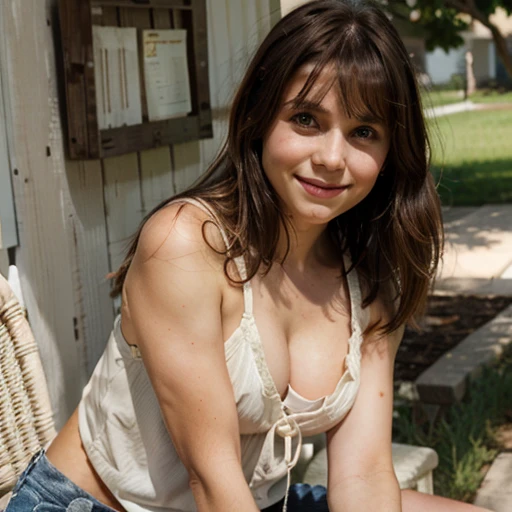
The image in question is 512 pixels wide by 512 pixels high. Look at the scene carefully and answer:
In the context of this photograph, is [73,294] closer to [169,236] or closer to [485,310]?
[169,236]

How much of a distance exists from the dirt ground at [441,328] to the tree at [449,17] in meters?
1.58

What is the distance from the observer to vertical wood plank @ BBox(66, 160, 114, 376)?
2527 mm

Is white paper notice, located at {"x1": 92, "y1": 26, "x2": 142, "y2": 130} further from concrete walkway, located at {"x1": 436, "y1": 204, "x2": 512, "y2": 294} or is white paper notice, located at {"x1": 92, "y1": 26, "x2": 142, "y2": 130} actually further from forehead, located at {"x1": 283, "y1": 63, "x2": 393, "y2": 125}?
concrete walkway, located at {"x1": 436, "y1": 204, "x2": 512, "y2": 294}

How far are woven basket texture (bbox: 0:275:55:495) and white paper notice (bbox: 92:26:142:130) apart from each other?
60cm

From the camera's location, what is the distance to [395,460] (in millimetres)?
2951

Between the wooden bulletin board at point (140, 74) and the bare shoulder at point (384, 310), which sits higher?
the wooden bulletin board at point (140, 74)

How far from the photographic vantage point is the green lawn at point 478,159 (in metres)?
10.5

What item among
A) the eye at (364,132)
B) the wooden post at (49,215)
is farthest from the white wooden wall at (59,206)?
the eye at (364,132)

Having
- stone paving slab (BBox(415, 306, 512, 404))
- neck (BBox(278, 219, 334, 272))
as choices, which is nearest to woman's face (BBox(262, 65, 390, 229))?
neck (BBox(278, 219, 334, 272))

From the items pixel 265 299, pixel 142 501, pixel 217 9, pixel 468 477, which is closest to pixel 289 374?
pixel 265 299

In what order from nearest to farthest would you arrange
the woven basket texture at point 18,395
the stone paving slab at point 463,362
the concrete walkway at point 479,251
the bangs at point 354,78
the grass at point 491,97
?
the bangs at point 354,78
the woven basket texture at point 18,395
the stone paving slab at point 463,362
the concrete walkway at point 479,251
the grass at point 491,97

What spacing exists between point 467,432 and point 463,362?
808 mm

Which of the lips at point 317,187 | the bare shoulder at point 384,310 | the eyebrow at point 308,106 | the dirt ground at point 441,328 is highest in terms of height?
the eyebrow at point 308,106

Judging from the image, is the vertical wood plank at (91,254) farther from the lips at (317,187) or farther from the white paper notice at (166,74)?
the lips at (317,187)
